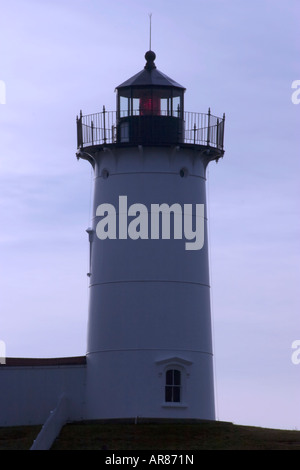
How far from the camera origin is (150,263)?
60.2 meters

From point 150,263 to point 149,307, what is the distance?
5.08ft

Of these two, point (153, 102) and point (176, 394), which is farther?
point (153, 102)

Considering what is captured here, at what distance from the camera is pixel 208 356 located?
200ft

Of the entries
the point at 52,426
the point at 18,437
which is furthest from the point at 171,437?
the point at 18,437

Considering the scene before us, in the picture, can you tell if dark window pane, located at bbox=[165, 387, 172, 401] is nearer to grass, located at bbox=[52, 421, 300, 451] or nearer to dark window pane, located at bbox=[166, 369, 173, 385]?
dark window pane, located at bbox=[166, 369, 173, 385]

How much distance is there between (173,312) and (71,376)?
4439mm

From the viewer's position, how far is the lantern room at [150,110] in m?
61.1

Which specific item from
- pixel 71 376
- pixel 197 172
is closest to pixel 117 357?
pixel 71 376

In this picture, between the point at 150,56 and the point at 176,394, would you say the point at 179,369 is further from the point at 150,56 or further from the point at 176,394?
the point at 150,56

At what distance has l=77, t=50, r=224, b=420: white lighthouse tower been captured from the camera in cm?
5969

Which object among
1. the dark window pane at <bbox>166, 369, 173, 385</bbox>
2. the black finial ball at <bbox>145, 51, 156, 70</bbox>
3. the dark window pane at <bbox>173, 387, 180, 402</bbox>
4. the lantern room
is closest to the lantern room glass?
the lantern room

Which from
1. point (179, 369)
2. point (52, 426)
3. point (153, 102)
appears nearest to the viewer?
point (52, 426)

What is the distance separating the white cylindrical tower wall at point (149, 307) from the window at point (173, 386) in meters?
0.07
